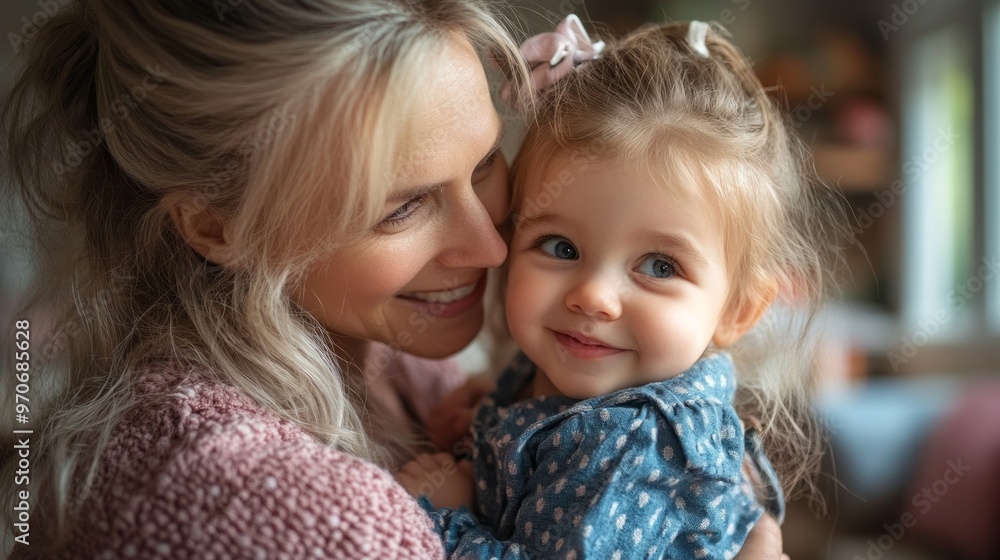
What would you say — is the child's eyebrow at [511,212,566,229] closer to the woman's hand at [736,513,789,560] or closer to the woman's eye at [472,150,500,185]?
the woman's eye at [472,150,500,185]

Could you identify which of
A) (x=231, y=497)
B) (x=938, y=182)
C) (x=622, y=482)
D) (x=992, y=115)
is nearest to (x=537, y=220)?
(x=622, y=482)

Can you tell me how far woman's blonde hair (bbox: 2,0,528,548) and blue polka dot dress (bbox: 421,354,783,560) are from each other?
0.72ft

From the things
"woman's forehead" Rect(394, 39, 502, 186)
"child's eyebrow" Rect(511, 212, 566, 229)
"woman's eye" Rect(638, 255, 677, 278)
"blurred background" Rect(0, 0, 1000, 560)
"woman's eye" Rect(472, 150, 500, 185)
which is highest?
"woman's forehead" Rect(394, 39, 502, 186)

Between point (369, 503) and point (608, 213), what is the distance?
49cm

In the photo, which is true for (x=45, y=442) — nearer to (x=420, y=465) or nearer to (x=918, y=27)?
(x=420, y=465)

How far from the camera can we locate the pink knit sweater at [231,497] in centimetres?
84

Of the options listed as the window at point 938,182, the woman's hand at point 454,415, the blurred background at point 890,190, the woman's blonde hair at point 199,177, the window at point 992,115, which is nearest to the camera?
the woman's blonde hair at point 199,177

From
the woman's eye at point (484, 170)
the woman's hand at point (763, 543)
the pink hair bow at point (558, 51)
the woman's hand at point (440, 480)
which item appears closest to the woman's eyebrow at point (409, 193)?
the woman's eye at point (484, 170)

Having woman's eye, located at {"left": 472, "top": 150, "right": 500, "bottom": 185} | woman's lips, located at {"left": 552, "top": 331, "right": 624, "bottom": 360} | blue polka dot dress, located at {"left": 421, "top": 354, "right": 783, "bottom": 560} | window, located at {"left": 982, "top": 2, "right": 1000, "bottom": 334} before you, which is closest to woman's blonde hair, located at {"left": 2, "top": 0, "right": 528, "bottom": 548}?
woman's eye, located at {"left": 472, "top": 150, "right": 500, "bottom": 185}

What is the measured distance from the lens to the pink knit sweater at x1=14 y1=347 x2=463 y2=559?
0.84m

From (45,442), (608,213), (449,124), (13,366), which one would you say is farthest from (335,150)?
(13,366)

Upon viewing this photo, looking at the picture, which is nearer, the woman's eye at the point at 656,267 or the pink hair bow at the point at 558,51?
the woman's eye at the point at 656,267

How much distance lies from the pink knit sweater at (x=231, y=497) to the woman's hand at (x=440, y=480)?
24 centimetres

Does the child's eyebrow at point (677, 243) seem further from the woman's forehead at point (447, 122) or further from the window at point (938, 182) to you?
the window at point (938, 182)
